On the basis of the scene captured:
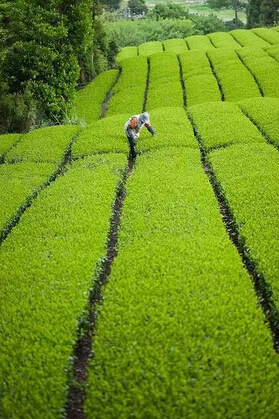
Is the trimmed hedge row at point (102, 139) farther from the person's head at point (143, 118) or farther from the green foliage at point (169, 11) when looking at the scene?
the green foliage at point (169, 11)

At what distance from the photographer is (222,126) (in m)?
17.1

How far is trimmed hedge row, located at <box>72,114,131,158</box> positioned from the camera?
16.1 m

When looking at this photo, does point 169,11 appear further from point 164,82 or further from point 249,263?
point 249,263

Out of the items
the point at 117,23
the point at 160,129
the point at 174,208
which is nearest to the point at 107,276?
the point at 174,208

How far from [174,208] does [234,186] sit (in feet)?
8.13

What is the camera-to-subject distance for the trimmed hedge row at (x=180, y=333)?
555cm

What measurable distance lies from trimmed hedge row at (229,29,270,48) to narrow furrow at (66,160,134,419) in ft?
108

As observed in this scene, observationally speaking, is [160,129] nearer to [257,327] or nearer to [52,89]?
[52,89]

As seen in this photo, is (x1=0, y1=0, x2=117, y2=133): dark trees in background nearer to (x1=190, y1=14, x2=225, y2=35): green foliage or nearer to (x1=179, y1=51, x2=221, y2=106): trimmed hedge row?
(x1=179, y1=51, x2=221, y2=106): trimmed hedge row

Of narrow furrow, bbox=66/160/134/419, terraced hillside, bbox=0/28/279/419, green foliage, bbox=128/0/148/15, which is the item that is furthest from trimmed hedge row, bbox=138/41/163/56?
green foliage, bbox=128/0/148/15

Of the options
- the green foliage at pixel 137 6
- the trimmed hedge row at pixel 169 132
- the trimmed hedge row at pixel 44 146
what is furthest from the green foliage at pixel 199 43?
the green foliage at pixel 137 6

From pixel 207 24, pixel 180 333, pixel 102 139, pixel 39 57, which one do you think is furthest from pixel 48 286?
pixel 207 24

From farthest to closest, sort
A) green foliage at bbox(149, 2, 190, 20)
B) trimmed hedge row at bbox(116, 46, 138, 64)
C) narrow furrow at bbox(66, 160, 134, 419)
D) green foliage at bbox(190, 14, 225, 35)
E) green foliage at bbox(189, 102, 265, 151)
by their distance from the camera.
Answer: green foliage at bbox(149, 2, 190, 20)
green foliage at bbox(190, 14, 225, 35)
trimmed hedge row at bbox(116, 46, 138, 64)
green foliage at bbox(189, 102, 265, 151)
narrow furrow at bbox(66, 160, 134, 419)

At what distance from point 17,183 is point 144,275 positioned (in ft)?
25.8
